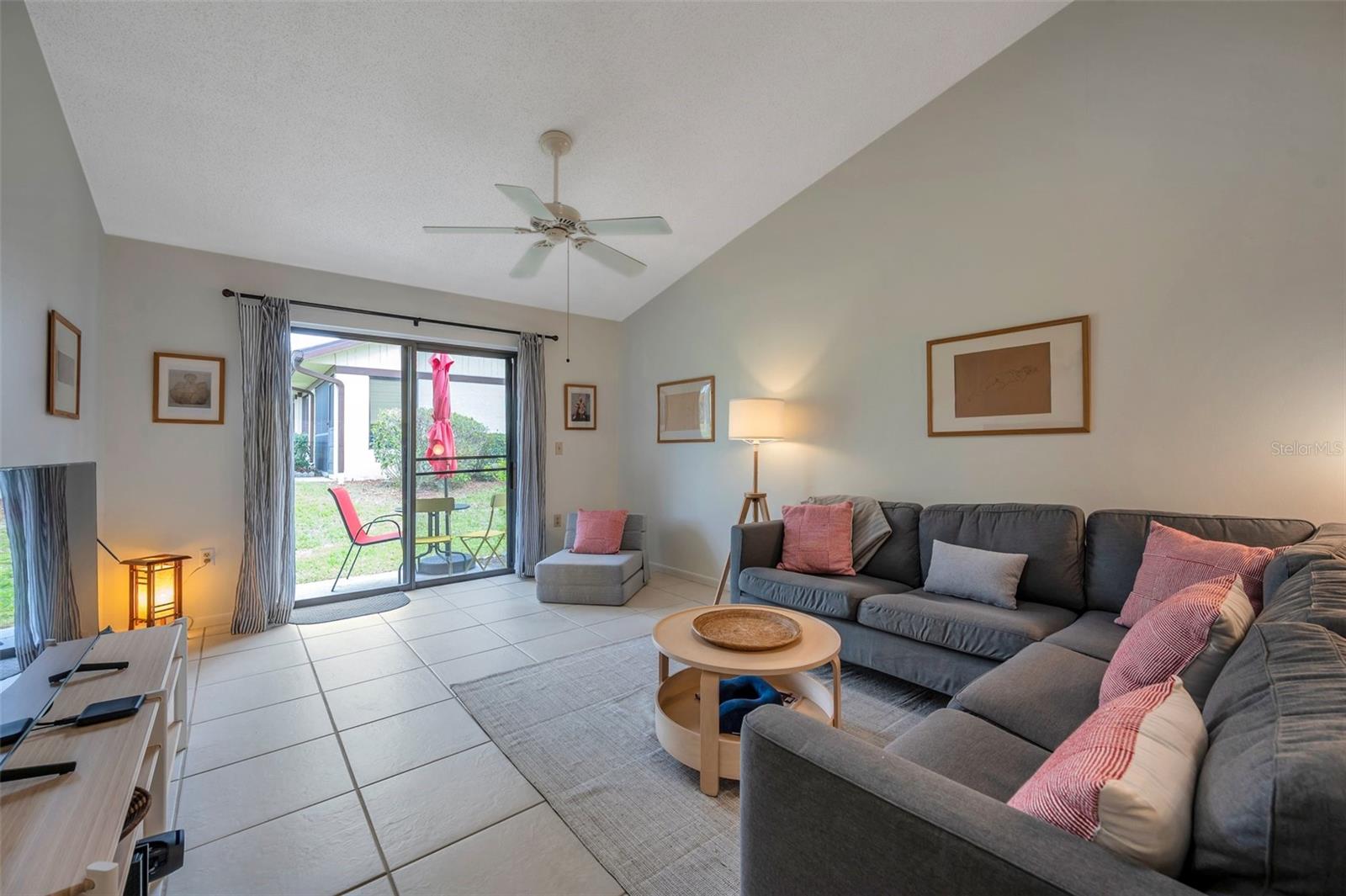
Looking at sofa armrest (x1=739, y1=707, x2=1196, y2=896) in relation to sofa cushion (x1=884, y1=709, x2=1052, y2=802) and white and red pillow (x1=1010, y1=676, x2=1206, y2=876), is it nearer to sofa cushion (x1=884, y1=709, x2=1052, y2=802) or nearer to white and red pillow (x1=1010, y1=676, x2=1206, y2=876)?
white and red pillow (x1=1010, y1=676, x2=1206, y2=876)

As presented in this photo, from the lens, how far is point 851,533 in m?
3.39

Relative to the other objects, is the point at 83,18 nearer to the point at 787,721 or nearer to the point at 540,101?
the point at 540,101

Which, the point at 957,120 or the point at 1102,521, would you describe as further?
the point at 957,120

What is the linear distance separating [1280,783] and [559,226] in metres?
2.94

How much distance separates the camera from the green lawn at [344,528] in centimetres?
424

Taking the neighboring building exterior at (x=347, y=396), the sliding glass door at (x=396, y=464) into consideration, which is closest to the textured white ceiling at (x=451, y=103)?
the neighboring building exterior at (x=347, y=396)

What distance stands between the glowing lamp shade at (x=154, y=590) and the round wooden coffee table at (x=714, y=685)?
3175 mm

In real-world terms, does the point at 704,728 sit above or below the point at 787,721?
below

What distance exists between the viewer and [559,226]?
279 cm

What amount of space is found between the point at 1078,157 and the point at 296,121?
4.04m

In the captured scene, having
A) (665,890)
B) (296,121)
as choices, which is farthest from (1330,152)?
(296,121)

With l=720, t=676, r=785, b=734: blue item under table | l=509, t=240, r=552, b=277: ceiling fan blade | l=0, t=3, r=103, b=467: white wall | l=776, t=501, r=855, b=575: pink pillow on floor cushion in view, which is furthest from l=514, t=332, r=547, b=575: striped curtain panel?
l=720, t=676, r=785, b=734: blue item under table

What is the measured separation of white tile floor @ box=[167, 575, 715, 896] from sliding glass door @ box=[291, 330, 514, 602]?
1007 millimetres

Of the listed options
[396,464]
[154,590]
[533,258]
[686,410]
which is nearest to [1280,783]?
[533,258]
